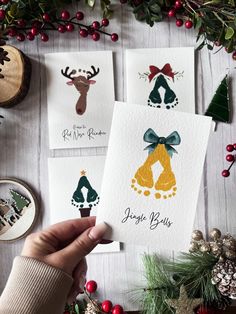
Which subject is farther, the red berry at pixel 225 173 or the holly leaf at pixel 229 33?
the red berry at pixel 225 173

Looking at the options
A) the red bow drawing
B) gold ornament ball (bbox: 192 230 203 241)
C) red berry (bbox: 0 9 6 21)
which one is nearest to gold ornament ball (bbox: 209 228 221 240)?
gold ornament ball (bbox: 192 230 203 241)

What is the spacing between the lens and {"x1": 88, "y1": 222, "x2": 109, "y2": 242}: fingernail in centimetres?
77

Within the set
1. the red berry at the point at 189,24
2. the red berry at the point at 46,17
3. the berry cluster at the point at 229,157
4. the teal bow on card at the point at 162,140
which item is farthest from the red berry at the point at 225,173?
the red berry at the point at 46,17

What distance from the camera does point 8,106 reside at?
1030 millimetres

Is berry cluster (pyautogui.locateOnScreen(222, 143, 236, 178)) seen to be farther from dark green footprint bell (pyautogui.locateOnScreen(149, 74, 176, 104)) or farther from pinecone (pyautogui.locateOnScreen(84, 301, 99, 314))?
pinecone (pyautogui.locateOnScreen(84, 301, 99, 314))

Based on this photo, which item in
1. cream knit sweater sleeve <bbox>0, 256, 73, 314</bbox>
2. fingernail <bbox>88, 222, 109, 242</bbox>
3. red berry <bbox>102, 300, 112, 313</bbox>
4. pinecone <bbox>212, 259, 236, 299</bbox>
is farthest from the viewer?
red berry <bbox>102, 300, 112, 313</bbox>

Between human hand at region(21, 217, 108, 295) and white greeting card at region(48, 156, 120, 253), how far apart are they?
200 millimetres

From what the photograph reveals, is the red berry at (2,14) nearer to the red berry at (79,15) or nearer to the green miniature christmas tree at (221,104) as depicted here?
the red berry at (79,15)

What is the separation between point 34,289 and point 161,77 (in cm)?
61

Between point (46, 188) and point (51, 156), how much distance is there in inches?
3.3

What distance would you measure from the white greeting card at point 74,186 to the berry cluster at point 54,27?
0.31 meters

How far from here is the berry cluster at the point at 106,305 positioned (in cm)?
102

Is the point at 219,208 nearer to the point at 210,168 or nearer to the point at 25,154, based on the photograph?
the point at 210,168

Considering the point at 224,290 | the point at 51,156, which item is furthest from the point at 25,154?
the point at 224,290
